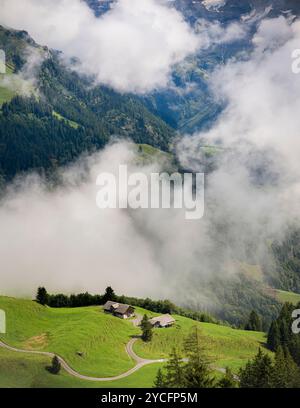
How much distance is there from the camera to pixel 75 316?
14025cm

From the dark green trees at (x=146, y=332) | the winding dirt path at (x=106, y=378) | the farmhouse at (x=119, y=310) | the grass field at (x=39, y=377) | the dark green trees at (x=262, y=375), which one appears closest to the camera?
the dark green trees at (x=262, y=375)

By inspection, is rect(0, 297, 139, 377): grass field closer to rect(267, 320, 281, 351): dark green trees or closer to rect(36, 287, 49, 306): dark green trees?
rect(36, 287, 49, 306): dark green trees

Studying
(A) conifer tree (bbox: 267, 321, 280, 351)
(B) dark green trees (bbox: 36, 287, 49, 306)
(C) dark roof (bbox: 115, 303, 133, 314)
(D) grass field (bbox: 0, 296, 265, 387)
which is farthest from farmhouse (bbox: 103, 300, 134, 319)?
(A) conifer tree (bbox: 267, 321, 280, 351)

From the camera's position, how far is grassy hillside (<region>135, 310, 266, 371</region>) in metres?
122

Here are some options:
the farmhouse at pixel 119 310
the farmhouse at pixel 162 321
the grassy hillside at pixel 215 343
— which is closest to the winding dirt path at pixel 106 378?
the grassy hillside at pixel 215 343

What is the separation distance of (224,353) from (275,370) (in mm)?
58250

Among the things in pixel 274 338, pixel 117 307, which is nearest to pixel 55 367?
pixel 117 307

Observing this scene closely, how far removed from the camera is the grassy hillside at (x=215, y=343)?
122 m

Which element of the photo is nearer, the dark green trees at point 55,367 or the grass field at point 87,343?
the grass field at point 87,343

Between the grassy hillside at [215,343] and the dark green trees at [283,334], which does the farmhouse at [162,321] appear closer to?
the grassy hillside at [215,343]

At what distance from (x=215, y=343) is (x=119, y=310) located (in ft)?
111

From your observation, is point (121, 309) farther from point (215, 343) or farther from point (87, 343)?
point (87, 343)

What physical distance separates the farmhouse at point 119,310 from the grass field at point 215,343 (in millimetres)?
14689
